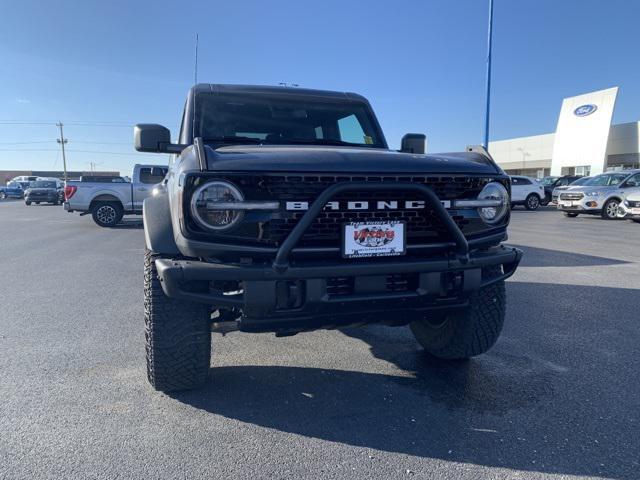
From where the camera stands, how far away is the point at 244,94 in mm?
3840

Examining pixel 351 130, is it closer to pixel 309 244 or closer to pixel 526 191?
pixel 309 244

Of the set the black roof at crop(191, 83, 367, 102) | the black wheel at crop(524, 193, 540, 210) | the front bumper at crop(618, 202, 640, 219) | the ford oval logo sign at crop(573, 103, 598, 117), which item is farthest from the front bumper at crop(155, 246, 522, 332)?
the ford oval logo sign at crop(573, 103, 598, 117)

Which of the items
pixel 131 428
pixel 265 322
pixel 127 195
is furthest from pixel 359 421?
pixel 127 195

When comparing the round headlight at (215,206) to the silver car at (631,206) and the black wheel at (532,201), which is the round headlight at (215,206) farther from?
the black wheel at (532,201)

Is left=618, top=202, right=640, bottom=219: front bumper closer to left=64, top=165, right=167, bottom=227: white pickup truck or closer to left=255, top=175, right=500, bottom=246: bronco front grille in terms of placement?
left=255, top=175, right=500, bottom=246: bronco front grille

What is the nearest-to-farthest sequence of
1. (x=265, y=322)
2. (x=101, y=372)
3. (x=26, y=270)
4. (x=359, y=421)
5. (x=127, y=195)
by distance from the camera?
(x=265, y=322)
(x=359, y=421)
(x=101, y=372)
(x=26, y=270)
(x=127, y=195)

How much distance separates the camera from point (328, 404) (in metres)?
2.72

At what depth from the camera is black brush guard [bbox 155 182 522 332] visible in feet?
7.13

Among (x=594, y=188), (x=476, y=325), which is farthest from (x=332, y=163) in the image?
(x=594, y=188)

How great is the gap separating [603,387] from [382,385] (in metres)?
1.43

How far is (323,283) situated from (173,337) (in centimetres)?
94

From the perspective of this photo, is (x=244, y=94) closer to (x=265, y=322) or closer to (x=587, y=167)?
(x=265, y=322)

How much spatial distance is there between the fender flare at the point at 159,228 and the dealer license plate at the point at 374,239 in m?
0.92

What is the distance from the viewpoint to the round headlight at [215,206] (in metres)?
2.23
